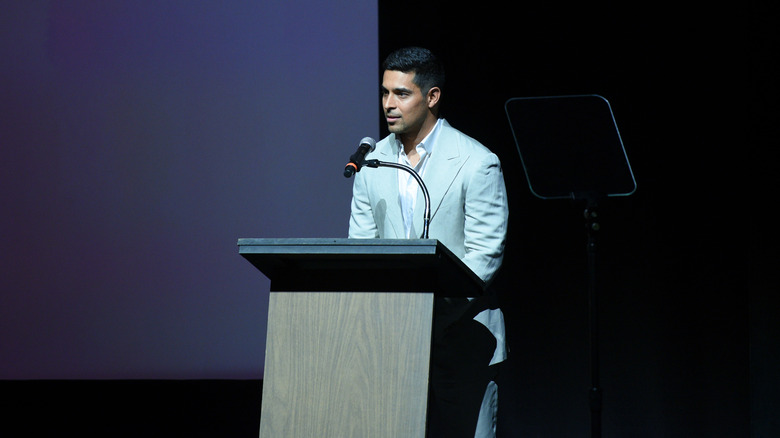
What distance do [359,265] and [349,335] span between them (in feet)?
0.49

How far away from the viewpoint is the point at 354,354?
1.66m

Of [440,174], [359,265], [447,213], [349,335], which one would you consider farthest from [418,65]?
[349,335]

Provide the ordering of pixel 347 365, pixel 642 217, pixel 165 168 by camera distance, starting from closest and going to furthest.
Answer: pixel 347 365 → pixel 642 217 → pixel 165 168

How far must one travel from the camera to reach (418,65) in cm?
230

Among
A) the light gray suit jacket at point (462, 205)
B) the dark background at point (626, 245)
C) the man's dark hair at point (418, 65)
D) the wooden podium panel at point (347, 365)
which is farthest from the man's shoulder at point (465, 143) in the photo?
the dark background at point (626, 245)

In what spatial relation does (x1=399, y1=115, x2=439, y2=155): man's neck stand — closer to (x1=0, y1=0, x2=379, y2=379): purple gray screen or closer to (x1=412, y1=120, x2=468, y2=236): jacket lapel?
(x1=412, y1=120, x2=468, y2=236): jacket lapel

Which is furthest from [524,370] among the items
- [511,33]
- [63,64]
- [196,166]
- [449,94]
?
[63,64]

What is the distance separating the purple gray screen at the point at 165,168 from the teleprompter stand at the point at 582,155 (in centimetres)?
101

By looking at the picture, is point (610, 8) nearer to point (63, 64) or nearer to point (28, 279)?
point (63, 64)

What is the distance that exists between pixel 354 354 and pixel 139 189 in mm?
2079

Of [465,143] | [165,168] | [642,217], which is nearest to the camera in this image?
[465,143]

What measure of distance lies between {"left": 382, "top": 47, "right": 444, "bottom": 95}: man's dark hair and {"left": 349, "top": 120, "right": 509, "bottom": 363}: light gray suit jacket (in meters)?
0.15

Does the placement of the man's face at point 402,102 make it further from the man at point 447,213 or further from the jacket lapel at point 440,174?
the jacket lapel at point 440,174

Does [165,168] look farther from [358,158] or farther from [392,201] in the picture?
[358,158]
